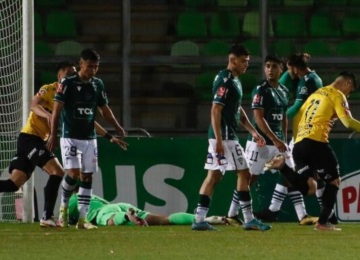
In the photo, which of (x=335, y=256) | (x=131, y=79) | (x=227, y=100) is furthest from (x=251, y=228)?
(x=131, y=79)

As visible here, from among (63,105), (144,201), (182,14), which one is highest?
(182,14)

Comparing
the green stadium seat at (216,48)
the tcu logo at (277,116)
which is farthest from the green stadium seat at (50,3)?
the tcu logo at (277,116)

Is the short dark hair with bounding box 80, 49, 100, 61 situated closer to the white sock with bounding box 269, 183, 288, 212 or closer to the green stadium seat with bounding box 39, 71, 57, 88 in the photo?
the white sock with bounding box 269, 183, 288, 212

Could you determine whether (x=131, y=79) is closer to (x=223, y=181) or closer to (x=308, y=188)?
(x=223, y=181)

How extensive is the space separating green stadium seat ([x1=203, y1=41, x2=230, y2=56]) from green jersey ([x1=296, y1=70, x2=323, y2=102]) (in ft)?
9.72

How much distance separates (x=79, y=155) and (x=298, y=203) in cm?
300

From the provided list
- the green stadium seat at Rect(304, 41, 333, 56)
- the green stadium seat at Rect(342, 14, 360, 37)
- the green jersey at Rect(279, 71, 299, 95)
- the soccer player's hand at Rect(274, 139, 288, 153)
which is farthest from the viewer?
the green stadium seat at Rect(342, 14, 360, 37)

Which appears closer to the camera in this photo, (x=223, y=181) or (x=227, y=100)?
(x=227, y=100)

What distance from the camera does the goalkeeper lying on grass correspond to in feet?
47.4

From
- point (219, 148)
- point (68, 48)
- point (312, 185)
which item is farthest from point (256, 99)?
point (68, 48)

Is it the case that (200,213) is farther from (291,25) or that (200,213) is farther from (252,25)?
(291,25)

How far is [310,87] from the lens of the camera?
1513 cm

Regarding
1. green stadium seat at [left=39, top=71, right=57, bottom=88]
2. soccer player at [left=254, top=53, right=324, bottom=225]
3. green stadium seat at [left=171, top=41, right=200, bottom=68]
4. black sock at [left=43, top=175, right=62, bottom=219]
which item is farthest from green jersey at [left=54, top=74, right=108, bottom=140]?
green stadium seat at [left=171, top=41, right=200, bottom=68]

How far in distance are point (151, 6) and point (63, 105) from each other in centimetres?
494
